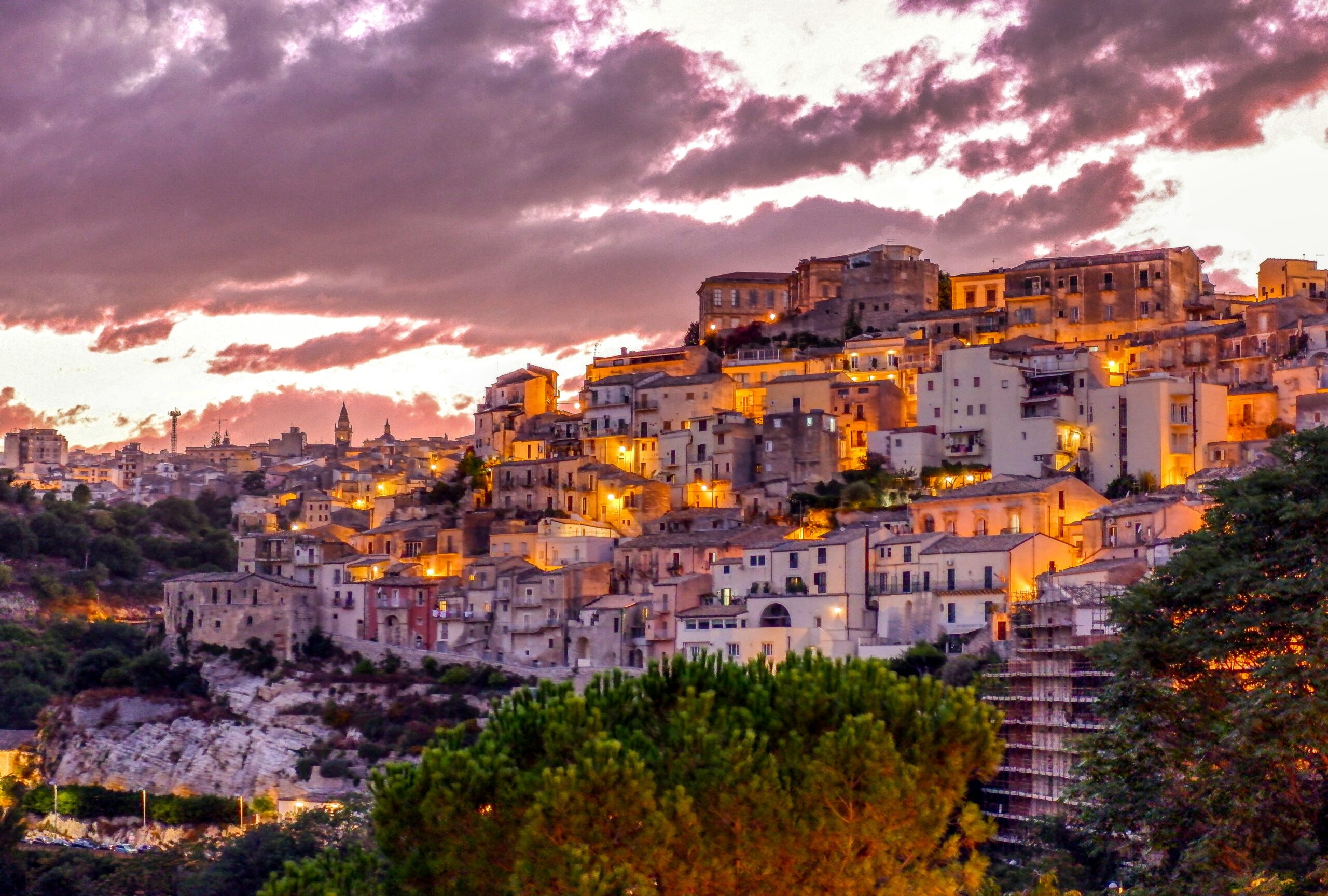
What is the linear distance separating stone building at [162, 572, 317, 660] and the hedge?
24.6 feet

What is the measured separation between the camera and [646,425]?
79.2 metres

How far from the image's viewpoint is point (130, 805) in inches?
2628

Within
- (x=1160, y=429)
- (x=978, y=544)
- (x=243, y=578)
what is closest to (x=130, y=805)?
(x=243, y=578)

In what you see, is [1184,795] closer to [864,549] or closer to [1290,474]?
[1290,474]

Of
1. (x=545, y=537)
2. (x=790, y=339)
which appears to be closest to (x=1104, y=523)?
(x=545, y=537)

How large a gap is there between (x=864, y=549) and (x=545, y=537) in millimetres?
16660

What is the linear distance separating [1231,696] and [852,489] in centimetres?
4602

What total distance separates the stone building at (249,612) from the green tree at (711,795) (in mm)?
50961

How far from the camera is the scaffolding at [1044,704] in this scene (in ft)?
152

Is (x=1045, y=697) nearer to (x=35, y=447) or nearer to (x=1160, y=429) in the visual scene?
(x=1160, y=429)

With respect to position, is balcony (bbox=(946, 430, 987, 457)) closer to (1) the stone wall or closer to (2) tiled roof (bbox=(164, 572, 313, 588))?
(1) the stone wall

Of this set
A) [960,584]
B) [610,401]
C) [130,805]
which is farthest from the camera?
[610,401]

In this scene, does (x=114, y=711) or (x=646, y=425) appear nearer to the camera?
(x=114, y=711)

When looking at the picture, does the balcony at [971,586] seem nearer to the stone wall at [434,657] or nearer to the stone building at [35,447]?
the stone wall at [434,657]
